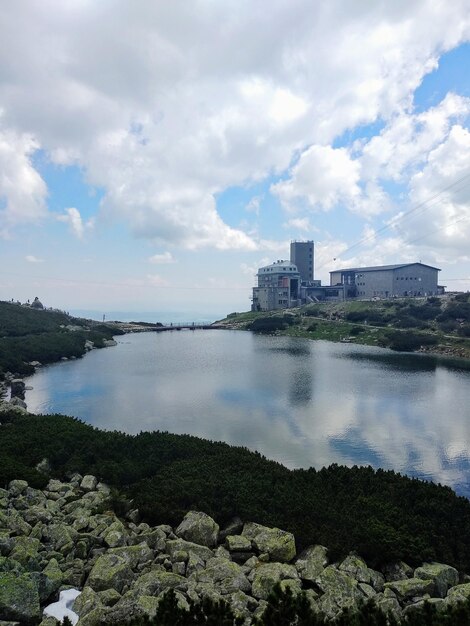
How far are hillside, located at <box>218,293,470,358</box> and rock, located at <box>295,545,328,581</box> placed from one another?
177 ft

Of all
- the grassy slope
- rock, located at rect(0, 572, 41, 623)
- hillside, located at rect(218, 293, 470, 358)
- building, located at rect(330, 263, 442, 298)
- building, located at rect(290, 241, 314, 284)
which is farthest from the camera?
building, located at rect(290, 241, 314, 284)

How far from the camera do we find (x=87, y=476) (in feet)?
52.7

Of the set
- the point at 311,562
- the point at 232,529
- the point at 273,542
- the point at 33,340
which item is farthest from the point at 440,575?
the point at 33,340

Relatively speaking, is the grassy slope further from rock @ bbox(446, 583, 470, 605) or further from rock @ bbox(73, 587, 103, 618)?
rock @ bbox(73, 587, 103, 618)

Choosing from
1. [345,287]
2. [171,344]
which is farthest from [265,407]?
[345,287]

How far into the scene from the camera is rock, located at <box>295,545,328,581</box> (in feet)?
34.4

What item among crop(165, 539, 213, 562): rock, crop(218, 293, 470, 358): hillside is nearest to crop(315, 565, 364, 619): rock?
crop(165, 539, 213, 562): rock

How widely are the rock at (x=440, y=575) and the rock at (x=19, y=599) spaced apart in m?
8.70

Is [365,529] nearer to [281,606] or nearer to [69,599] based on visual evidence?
[281,606]

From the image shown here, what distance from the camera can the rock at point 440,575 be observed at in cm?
1018

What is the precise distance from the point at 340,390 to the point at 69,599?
30.2 m

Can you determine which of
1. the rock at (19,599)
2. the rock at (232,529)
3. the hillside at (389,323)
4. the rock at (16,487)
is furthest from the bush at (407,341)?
the rock at (19,599)

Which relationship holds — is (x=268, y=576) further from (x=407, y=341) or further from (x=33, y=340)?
(x=407, y=341)

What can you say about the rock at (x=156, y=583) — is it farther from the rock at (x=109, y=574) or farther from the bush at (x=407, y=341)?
the bush at (x=407, y=341)
